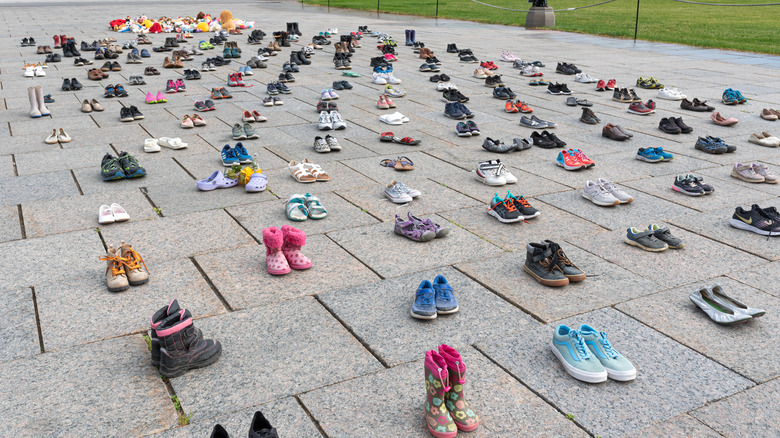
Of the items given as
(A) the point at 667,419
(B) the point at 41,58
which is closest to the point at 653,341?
(A) the point at 667,419

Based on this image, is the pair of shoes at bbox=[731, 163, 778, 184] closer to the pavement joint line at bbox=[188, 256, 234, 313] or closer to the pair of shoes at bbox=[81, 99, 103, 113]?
the pavement joint line at bbox=[188, 256, 234, 313]

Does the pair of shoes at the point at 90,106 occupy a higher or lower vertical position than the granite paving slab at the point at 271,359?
higher

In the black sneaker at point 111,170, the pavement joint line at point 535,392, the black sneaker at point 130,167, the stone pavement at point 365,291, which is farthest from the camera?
the black sneaker at point 130,167

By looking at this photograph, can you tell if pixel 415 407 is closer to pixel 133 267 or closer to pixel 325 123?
pixel 133 267

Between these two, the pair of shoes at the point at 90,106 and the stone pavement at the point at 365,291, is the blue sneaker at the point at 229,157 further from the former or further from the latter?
the pair of shoes at the point at 90,106

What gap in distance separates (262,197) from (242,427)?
340 cm

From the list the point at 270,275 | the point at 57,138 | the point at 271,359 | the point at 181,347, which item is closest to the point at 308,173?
the point at 270,275

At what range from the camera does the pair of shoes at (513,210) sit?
5516 mm

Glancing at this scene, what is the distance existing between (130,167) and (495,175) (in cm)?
378

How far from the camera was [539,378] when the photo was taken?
3.39 m

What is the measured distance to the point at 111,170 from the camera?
6.41m

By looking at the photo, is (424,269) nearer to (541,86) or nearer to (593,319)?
(593,319)

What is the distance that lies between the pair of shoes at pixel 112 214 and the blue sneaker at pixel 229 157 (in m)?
1.55

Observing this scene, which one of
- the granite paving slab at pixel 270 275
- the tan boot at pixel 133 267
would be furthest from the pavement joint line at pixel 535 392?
the tan boot at pixel 133 267
